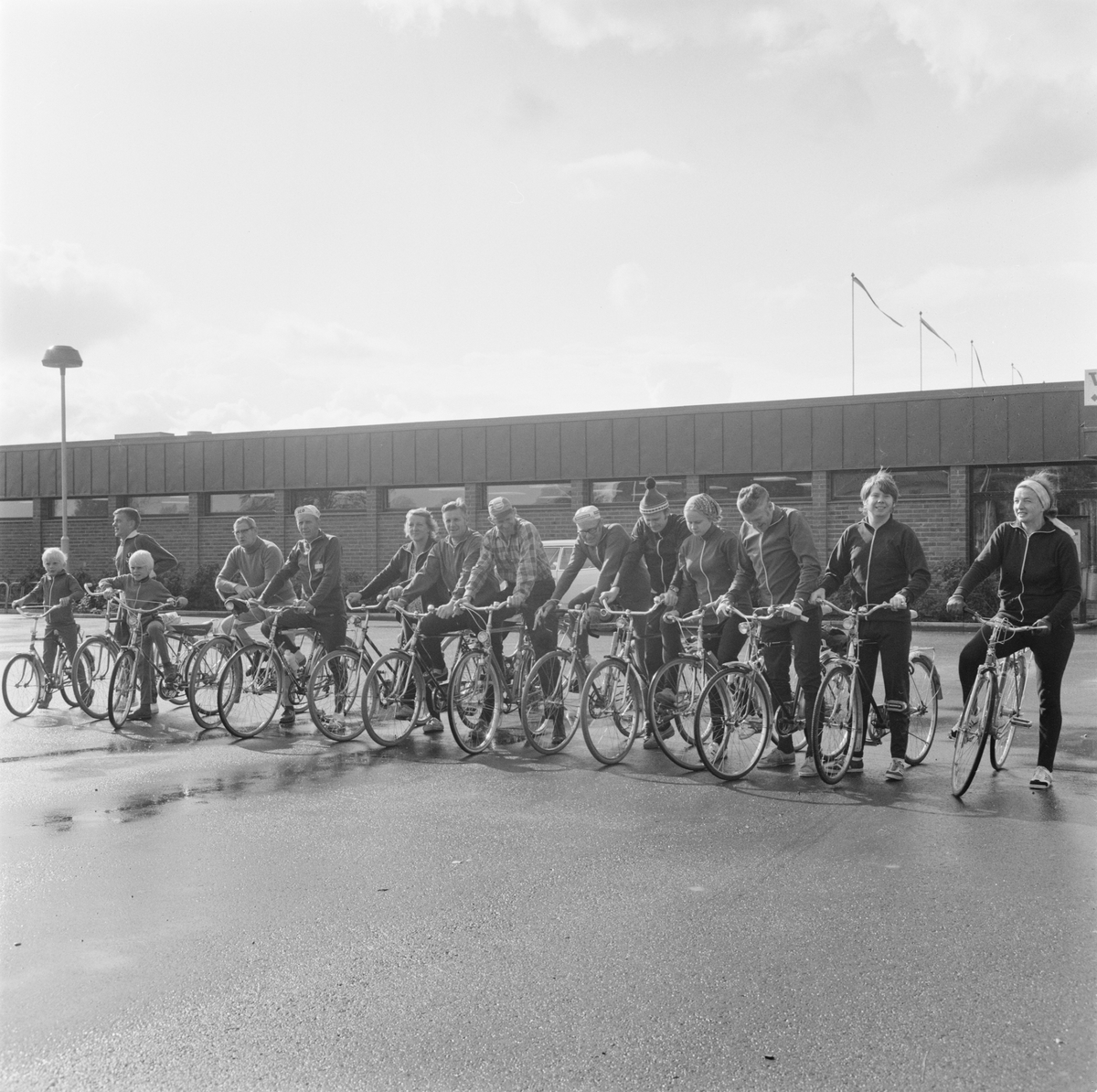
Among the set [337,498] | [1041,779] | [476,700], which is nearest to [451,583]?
[476,700]

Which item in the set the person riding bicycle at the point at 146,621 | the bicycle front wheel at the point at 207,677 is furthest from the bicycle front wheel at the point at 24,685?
the bicycle front wheel at the point at 207,677

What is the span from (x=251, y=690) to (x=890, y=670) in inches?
192

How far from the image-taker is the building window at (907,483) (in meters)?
25.7

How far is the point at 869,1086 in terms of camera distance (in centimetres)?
333

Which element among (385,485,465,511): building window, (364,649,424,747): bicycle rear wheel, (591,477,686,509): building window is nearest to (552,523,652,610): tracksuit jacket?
(364,649,424,747): bicycle rear wheel

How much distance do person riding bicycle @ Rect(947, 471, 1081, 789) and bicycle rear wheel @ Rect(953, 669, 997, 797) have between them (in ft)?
0.43

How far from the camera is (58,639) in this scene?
11.7 metres

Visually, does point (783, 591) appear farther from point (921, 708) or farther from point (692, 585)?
point (921, 708)

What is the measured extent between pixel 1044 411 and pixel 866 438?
138 inches

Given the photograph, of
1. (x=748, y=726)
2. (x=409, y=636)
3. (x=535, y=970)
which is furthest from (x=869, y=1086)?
(x=409, y=636)

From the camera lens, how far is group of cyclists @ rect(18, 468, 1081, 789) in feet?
24.6

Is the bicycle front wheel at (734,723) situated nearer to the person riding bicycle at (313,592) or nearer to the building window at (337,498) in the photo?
the person riding bicycle at (313,592)

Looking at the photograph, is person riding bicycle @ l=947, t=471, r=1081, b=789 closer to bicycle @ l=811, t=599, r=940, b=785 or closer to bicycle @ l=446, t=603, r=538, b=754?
bicycle @ l=811, t=599, r=940, b=785

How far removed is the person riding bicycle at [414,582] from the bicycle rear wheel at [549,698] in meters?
1.25
